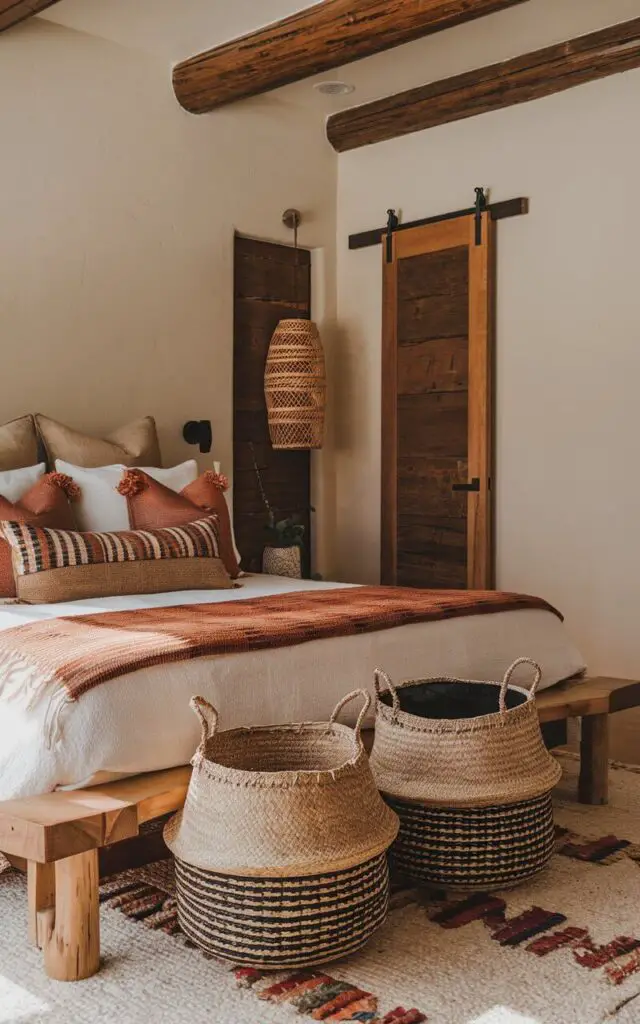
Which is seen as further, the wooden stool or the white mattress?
the white mattress

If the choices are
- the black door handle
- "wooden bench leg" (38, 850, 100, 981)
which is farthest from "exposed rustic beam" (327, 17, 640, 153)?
"wooden bench leg" (38, 850, 100, 981)

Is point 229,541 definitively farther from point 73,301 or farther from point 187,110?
point 187,110

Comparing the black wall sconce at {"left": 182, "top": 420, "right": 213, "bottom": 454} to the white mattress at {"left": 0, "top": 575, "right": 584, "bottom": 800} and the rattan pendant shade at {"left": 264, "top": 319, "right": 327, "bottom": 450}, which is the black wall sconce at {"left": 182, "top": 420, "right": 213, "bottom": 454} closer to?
the rattan pendant shade at {"left": 264, "top": 319, "right": 327, "bottom": 450}

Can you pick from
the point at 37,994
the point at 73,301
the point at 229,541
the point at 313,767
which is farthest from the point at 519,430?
the point at 37,994

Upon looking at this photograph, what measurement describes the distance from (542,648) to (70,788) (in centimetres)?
152

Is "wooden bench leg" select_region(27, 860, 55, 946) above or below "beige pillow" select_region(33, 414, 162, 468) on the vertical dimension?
below

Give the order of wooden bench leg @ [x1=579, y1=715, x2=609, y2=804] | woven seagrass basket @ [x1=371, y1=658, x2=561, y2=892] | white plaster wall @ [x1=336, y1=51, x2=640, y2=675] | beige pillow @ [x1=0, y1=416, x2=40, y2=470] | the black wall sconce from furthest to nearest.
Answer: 1. the black wall sconce
2. white plaster wall @ [x1=336, y1=51, x2=640, y2=675]
3. beige pillow @ [x1=0, y1=416, x2=40, y2=470]
4. wooden bench leg @ [x1=579, y1=715, x2=609, y2=804]
5. woven seagrass basket @ [x1=371, y1=658, x2=561, y2=892]

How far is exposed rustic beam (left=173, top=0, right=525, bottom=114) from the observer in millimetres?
3648

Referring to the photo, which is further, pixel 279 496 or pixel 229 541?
pixel 279 496

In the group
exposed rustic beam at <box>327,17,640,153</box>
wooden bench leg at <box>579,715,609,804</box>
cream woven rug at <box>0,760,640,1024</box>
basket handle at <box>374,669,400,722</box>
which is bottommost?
cream woven rug at <box>0,760,640,1024</box>

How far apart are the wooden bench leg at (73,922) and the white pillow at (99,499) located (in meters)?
1.69

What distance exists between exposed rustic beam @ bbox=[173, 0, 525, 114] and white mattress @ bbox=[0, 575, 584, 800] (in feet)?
6.89

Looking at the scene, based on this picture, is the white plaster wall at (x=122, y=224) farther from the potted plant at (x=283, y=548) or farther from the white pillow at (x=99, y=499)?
the white pillow at (x=99, y=499)

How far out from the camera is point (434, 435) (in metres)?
4.93
